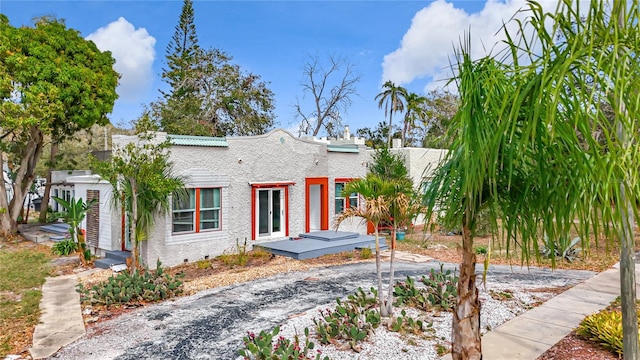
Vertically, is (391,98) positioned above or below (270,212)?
above

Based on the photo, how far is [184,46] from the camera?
33.5 m

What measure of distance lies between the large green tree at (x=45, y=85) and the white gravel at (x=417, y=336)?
600 inches

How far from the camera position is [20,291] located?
9.89m

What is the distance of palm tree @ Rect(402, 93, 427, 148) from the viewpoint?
1414 inches

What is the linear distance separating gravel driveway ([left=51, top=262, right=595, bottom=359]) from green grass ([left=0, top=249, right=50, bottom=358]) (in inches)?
50.6

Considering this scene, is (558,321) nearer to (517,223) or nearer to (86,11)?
(517,223)

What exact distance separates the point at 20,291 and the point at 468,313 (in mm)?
11002

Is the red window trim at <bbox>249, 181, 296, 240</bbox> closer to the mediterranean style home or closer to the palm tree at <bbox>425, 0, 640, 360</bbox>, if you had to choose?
the mediterranean style home

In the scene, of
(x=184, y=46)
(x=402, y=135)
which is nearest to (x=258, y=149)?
(x=184, y=46)

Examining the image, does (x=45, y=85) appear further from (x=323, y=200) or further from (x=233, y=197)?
(x=323, y=200)

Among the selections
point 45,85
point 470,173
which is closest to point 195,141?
point 45,85

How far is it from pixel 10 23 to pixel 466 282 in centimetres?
2137

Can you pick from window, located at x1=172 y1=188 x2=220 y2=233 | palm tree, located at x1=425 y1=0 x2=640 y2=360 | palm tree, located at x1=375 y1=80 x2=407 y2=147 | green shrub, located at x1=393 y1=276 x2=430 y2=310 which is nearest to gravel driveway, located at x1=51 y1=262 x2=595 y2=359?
palm tree, located at x1=425 y1=0 x2=640 y2=360

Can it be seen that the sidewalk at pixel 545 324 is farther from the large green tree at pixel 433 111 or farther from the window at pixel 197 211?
the large green tree at pixel 433 111
